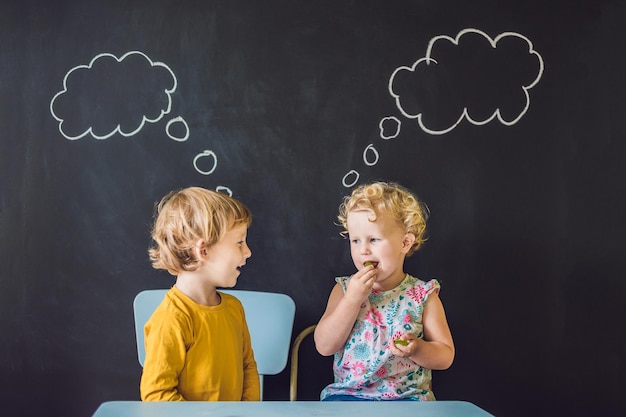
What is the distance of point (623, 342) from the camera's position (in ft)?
7.83

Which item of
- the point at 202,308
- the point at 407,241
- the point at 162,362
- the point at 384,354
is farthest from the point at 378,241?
the point at 162,362

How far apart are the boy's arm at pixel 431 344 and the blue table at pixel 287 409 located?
0.41 m

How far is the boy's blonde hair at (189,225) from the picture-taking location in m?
1.84

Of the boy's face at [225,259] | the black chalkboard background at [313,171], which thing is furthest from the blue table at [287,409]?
the black chalkboard background at [313,171]

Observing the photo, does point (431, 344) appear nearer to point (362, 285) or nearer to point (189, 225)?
point (362, 285)

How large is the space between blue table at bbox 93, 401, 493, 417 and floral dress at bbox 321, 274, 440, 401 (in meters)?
0.58

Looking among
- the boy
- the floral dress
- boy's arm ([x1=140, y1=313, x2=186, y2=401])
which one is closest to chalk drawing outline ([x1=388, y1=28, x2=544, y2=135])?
the floral dress

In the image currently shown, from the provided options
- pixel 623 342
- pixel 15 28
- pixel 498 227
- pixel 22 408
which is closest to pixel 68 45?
pixel 15 28

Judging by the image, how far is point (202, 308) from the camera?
1810 mm

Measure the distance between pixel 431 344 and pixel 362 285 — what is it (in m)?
0.26

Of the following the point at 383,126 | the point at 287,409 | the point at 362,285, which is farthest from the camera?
the point at 383,126

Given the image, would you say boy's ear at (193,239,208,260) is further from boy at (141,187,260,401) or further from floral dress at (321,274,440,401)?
floral dress at (321,274,440,401)

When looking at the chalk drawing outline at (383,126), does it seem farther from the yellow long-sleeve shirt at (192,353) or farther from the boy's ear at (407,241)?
the yellow long-sleeve shirt at (192,353)

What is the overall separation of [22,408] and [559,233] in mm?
1934
